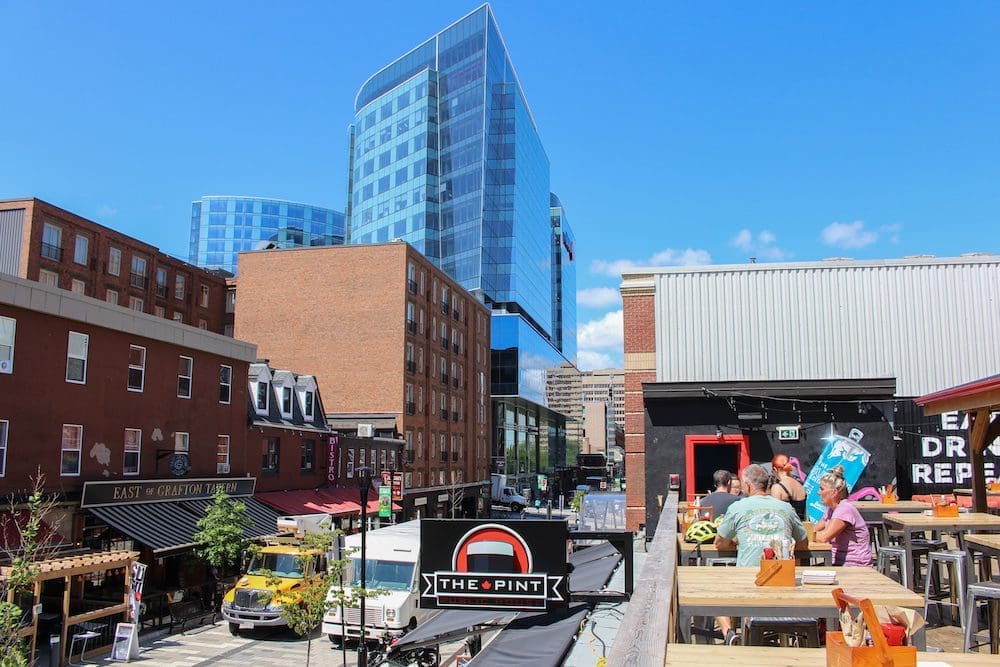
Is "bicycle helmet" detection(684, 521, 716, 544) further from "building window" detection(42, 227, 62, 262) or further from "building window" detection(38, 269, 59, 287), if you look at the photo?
"building window" detection(42, 227, 62, 262)

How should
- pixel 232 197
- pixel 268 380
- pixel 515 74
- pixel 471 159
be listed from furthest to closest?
1. pixel 232 197
2. pixel 515 74
3. pixel 471 159
4. pixel 268 380

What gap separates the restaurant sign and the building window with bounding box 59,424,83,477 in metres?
19.7

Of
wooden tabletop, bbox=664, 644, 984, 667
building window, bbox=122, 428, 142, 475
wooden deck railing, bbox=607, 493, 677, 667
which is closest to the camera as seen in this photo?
wooden deck railing, bbox=607, 493, 677, 667

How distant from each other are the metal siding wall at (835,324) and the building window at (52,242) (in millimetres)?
41618

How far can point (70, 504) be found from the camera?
74.9ft

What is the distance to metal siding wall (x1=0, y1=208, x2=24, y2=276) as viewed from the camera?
46.7m

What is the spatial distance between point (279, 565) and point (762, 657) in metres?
21.2

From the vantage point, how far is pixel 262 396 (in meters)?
36.4

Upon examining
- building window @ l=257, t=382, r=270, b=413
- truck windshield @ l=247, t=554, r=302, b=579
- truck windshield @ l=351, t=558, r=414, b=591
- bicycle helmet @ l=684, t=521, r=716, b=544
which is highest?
building window @ l=257, t=382, r=270, b=413

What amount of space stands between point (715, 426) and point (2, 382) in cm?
1922

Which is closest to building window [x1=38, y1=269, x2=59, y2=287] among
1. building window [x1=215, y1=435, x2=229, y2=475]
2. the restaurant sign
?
building window [x1=215, y1=435, x2=229, y2=475]

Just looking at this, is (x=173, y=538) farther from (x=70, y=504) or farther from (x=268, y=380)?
(x=268, y=380)

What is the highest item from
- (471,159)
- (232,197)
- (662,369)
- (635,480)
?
(232,197)

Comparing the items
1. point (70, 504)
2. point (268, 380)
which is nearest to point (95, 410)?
point (70, 504)
